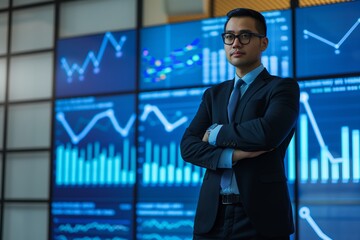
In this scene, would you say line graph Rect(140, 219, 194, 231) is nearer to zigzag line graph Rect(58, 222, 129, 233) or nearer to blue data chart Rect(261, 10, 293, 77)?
zigzag line graph Rect(58, 222, 129, 233)

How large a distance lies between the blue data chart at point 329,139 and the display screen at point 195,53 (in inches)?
12.9

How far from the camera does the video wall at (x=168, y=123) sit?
11.5 ft

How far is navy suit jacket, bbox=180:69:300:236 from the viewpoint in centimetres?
175

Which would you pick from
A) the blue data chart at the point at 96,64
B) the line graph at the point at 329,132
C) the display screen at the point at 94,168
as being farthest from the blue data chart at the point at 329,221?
the blue data chart at the point at 96,64

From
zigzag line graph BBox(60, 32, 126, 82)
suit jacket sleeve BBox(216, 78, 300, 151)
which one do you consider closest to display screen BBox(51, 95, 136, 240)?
zigzag line graph BBox(60, 32, 126, 82)

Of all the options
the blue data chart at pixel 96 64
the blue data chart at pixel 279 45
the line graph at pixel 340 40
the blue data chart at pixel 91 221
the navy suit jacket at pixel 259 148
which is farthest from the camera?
the blue data chart at pixel 96 64

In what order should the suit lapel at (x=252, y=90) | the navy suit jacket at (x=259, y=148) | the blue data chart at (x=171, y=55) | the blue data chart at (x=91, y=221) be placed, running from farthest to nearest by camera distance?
the blue data chart at (x=91, y=221)
the blue data chart at (x=171, y=55)
the suit lapel at (x=252, y=90)
the navy suit jacket at (x=259, y=148)

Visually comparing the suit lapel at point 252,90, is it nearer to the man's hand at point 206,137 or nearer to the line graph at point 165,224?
the man's hand at point 206,137

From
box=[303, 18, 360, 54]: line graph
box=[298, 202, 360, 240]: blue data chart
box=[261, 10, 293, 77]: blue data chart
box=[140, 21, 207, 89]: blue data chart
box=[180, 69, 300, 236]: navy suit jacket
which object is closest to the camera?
box=[180, 69, 300, 236]: navy suit jacket

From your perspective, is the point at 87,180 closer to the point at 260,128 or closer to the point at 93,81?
the point at 93,81

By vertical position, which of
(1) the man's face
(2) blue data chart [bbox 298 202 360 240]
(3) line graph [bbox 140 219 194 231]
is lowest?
(3) line graph [bbox 140 219 194 231]

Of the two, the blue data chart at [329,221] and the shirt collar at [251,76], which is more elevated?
the shirt collar at [251,76]

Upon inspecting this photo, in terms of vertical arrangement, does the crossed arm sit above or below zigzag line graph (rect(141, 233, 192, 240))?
above

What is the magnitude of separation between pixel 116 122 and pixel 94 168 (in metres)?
0.42
